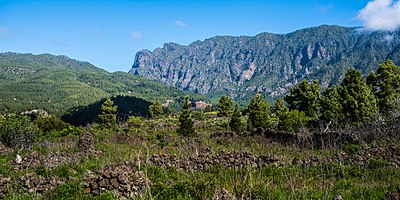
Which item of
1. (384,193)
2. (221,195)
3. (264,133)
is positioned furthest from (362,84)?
(221,195)

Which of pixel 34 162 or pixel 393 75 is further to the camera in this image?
pixel 393 75

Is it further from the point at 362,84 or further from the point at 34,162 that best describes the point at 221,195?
Result: the point at 362,84

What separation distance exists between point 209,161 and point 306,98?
1195 inches

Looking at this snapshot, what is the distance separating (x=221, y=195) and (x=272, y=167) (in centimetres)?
495

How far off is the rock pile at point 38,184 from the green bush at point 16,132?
1421 centimetres

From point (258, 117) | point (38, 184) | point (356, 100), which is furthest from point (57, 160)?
point (356, 100)

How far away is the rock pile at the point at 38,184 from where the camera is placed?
744 cm

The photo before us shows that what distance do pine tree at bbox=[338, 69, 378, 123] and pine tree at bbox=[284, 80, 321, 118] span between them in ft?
17.7

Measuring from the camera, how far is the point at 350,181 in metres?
8.53

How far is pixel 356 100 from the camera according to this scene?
104ft

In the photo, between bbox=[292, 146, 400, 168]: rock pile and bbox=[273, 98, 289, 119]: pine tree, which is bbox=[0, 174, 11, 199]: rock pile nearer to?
bbox=[292, 146, 400, 168]: rock pile

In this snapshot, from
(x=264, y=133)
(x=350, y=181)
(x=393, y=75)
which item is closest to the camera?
(x=350, y=181)

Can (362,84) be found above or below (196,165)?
above

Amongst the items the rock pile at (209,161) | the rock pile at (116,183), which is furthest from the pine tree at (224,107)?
the rock pile at (116,183)
